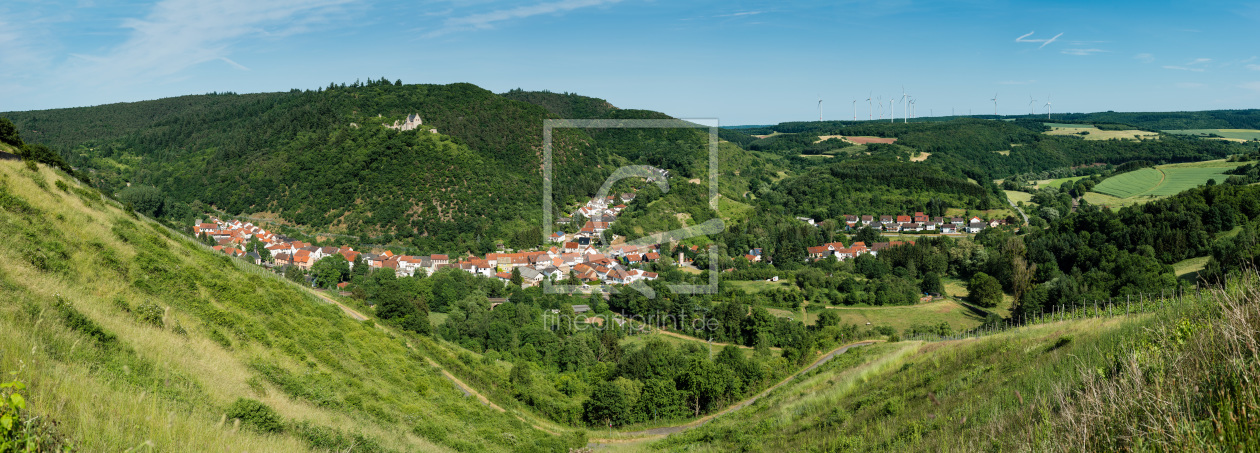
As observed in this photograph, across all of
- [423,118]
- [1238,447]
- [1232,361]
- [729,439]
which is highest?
[423,118]

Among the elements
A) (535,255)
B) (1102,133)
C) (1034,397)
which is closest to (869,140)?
(1102,133)

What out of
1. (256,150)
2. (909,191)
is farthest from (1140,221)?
(256,150)

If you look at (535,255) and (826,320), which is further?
(535,255)

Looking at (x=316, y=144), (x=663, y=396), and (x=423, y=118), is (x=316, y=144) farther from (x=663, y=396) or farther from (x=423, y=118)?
(x=663, y=396)

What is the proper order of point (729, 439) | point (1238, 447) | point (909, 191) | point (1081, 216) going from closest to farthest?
point (1238, 447) → point (729, 439) → point (1081, 216) → point (909, 191)

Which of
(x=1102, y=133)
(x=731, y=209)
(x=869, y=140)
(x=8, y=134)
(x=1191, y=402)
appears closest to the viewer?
(x=1191, y=402)

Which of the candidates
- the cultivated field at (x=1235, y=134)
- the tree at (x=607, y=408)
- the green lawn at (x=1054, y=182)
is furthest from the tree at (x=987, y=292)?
the cultivated field at (x=1235, y=134)

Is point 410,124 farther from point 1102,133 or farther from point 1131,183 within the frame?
point 1102,133
